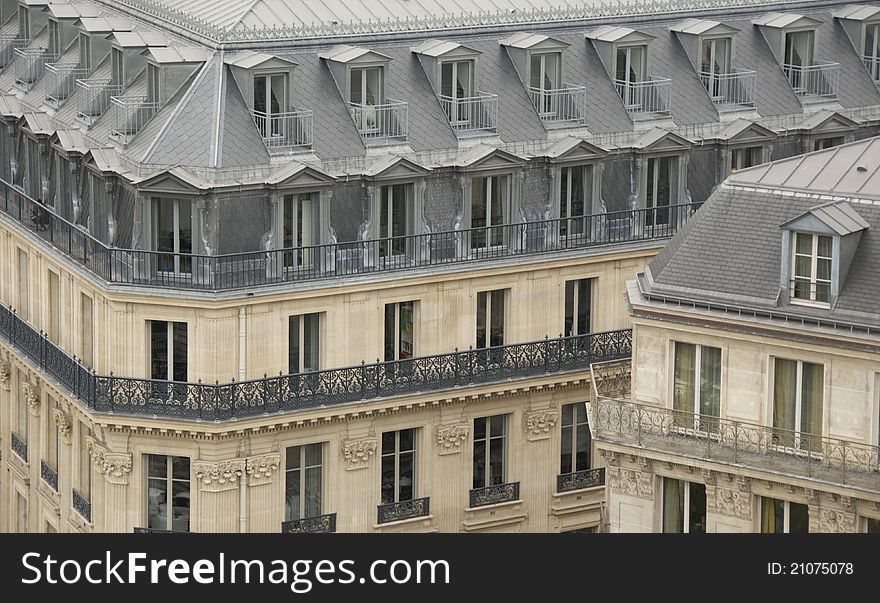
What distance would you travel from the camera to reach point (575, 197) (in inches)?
3332

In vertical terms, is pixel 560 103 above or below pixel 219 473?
above

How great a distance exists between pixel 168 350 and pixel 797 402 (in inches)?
758

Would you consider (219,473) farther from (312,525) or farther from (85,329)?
(85,329)

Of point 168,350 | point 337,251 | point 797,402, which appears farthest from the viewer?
point 337,251

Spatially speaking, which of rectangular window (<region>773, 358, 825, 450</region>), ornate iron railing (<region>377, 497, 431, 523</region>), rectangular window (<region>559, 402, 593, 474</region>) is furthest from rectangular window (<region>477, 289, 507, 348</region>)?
rectangular window (<region>773, 358, 825, 450</region>)

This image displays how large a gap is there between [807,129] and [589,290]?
8.66m

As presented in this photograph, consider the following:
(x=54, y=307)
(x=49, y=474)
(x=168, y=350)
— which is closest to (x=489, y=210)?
(x=168, y=350)

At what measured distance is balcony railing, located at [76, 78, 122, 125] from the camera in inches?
3255

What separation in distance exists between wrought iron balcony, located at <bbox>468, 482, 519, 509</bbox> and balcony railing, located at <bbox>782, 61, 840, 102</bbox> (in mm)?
15571

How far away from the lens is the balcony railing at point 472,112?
82.7 meters

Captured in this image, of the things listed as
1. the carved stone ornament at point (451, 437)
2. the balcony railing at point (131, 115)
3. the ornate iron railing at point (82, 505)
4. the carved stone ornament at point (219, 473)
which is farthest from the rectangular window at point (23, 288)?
the carved stone ornament at point (451, 437)

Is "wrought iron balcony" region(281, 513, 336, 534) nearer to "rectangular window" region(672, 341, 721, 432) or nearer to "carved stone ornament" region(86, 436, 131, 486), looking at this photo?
"carved stone ornament" region(86, 436, 131, 486)
